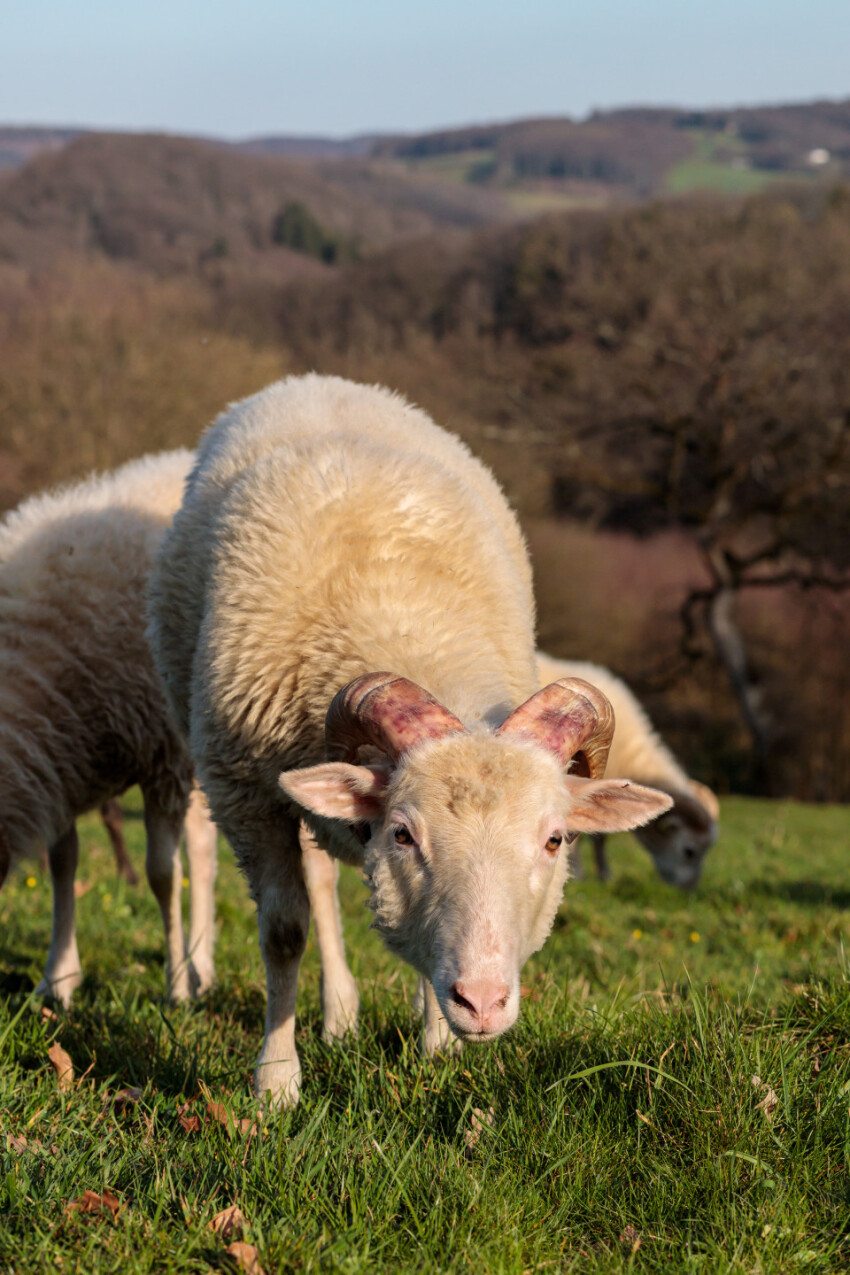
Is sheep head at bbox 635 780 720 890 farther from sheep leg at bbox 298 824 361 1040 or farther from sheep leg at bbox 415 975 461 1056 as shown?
sheep leg at bbox 415 975 461 1056

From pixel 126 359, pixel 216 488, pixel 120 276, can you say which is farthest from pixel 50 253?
pixel 216 488

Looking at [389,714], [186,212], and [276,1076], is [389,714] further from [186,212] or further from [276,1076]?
[186,212]

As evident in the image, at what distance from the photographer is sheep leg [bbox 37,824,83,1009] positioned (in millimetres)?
4418

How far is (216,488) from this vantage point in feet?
13.3

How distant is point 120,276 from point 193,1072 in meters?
35.1

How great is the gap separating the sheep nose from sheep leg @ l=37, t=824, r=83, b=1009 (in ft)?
7.50

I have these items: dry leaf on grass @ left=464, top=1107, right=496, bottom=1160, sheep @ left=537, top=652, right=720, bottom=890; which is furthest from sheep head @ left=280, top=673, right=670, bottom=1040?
sheep @ left=537, top=652, right=720, bottom=890

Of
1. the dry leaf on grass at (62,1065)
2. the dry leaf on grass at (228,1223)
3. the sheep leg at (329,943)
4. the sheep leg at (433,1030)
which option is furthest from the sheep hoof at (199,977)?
the dry leaf on grass at (228,1223)

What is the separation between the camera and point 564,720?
117 inches

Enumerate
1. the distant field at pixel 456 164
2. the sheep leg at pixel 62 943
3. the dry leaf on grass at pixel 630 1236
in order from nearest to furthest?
the dry leaf on grass at pixel 630 1236
the sheep leg at pixel 62 943
the distant field at pixel 456 164

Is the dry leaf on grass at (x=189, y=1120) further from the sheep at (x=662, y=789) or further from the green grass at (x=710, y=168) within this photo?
the green grass at (x=710, y=168)

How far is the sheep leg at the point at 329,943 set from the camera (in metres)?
3.95

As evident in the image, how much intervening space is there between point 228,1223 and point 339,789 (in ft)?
3.61

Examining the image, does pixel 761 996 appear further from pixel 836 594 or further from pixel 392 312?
pixel 392 312
